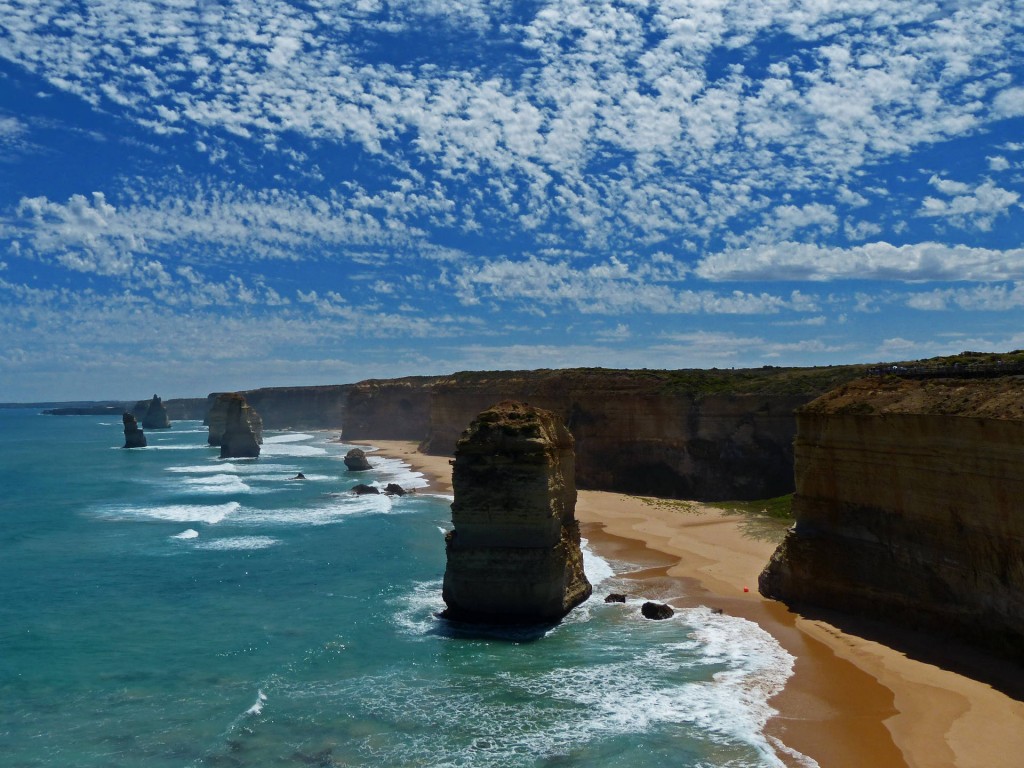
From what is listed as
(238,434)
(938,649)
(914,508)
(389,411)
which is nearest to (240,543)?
(914,508)

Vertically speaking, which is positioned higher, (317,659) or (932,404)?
(932,404)

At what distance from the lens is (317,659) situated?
78.0ft

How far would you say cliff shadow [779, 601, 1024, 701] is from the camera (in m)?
19.8

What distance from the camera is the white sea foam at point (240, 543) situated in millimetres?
41281

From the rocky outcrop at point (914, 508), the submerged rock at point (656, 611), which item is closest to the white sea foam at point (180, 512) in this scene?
the submerged rock at point (656, 611)

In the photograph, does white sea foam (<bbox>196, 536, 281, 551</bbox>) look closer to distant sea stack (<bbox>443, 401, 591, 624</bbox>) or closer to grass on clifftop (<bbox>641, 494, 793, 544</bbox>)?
distant sea stack (<bbox>443, 401, 591, 624</bbox>)

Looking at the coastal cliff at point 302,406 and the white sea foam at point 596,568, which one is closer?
the white sea foam at point 596,568

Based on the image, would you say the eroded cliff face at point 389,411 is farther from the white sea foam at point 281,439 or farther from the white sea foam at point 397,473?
the white sea foam at point 397,473

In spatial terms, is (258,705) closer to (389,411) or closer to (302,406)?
(389,411)

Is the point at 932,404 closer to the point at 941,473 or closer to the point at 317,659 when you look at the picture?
the point at 941,473

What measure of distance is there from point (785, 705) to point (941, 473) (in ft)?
25.7

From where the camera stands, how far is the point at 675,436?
2228 inches

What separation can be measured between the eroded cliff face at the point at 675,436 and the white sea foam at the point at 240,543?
23886 millimetres

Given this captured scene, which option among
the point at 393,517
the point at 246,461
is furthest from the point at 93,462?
the point at 393,517
